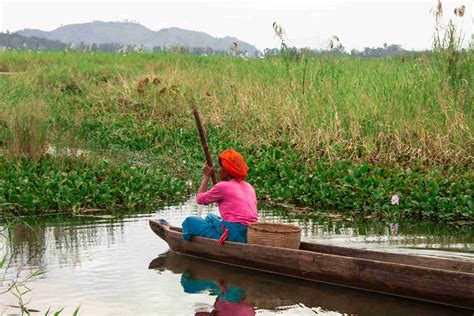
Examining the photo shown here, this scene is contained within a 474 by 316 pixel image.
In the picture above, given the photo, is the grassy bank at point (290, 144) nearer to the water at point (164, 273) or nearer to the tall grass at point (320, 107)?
the tall grass at point (320, 107)

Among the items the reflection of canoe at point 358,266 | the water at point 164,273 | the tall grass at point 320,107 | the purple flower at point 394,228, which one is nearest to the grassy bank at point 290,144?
the tall grass at point 320,107

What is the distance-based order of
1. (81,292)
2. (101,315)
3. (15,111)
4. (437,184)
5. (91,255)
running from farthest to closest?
(15,111)
(437,184)
(91,255)
(81,292)
(101,315)

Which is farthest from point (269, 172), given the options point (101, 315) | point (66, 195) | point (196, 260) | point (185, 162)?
point (101, 315)

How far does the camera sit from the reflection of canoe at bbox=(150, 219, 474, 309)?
7324 millimetres

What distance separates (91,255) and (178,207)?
9.57 ft

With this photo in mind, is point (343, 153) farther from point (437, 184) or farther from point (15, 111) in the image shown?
point (15, 111)

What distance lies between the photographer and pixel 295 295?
792cm

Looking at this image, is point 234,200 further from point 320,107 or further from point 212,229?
point 320,107

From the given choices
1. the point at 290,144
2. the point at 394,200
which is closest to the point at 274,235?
the point at 394,200

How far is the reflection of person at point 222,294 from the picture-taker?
7.37m

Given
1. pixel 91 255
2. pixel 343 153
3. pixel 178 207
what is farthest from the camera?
pixel 343 153

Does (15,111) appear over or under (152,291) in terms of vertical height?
over

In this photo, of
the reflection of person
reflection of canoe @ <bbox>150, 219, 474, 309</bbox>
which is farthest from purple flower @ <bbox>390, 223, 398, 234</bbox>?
the reflection of person

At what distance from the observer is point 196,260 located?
9359 mm
